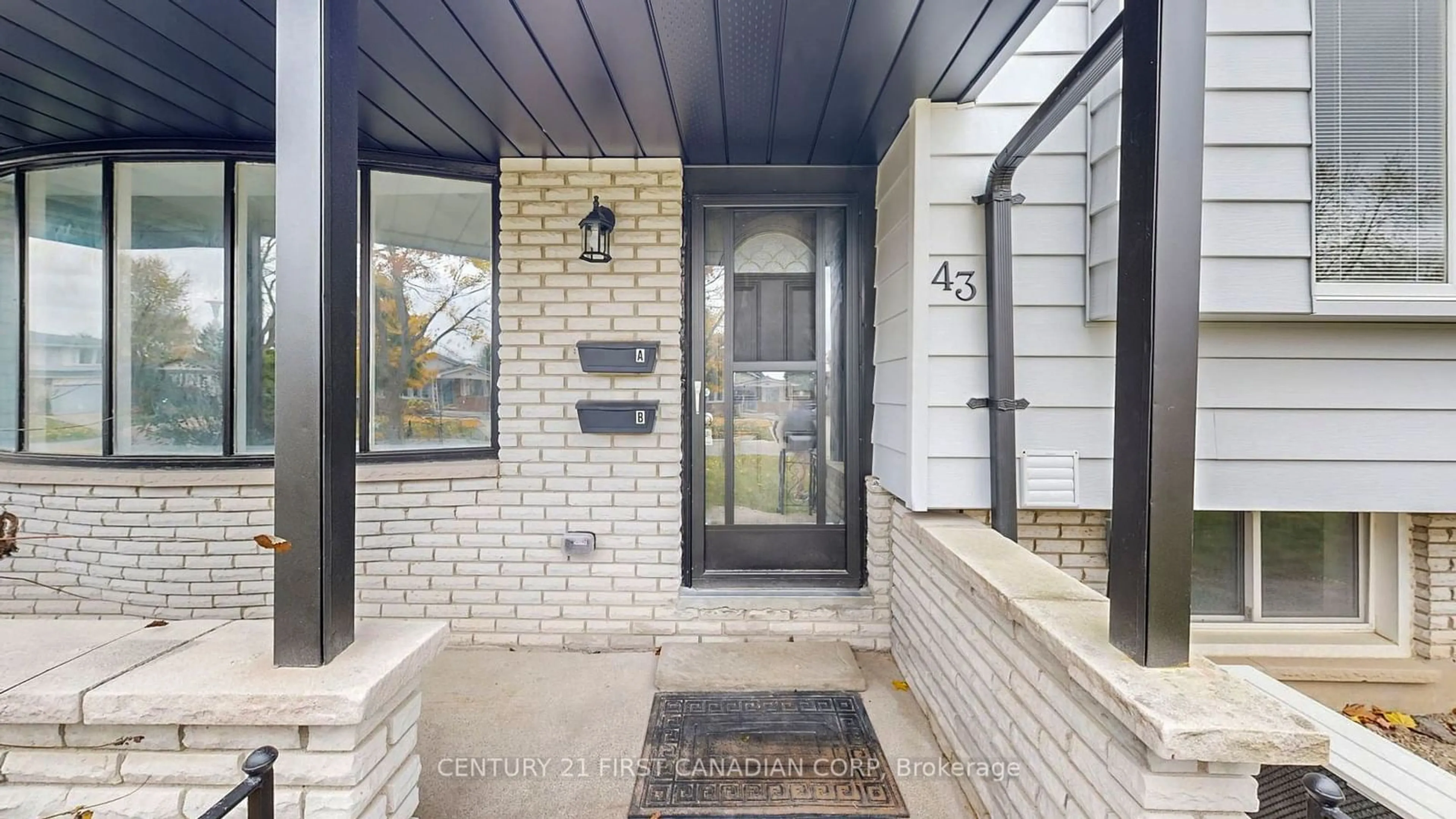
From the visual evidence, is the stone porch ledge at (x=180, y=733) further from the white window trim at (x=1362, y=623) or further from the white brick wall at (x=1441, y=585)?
the white brick wall at (x=1441, y=585)

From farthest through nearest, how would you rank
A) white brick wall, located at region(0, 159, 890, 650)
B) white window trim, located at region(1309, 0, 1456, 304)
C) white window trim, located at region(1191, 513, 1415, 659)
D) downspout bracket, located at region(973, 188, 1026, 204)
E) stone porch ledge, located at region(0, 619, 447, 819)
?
white brick wall, located at region(0, 159, 890, 650) < white window trim, located at region(1191, 513, 1415, 659) < downspout bracket, located at region(973, 188, 1026, 204) < white window trim, located at region(1309, 0, 1456, 304) < stone porch ledge, located at region(0, 619, 447, 819)

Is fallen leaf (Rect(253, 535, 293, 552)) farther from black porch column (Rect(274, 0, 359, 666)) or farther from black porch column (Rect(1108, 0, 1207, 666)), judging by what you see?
black porch column (Rect(1108, 0, 1207, 666))

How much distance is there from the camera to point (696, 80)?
1.96 meters

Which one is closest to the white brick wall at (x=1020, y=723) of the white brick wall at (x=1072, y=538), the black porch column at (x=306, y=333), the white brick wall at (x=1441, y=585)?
the white brick wall at (x=1072, y=538)

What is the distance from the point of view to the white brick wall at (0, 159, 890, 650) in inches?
101

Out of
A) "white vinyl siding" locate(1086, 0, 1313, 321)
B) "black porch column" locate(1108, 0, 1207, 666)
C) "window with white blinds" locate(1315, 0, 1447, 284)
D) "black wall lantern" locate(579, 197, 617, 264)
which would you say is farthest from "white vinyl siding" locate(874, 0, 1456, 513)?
"black wall lantern" locate(579, 197, 617, 264)

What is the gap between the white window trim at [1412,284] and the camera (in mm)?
1925

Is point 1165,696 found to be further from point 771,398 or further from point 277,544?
point 771,398

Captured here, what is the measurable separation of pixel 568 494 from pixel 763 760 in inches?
54.4

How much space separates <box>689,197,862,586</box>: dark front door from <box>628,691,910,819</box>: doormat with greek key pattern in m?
0.65

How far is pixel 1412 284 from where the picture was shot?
194 centimetres

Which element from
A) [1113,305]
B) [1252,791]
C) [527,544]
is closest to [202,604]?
[527,544]

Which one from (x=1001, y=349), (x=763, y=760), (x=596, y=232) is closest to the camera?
(x=763, y=760)

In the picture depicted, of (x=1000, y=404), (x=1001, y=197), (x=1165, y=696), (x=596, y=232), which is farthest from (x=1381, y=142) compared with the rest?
A: (x=596, y=232)
